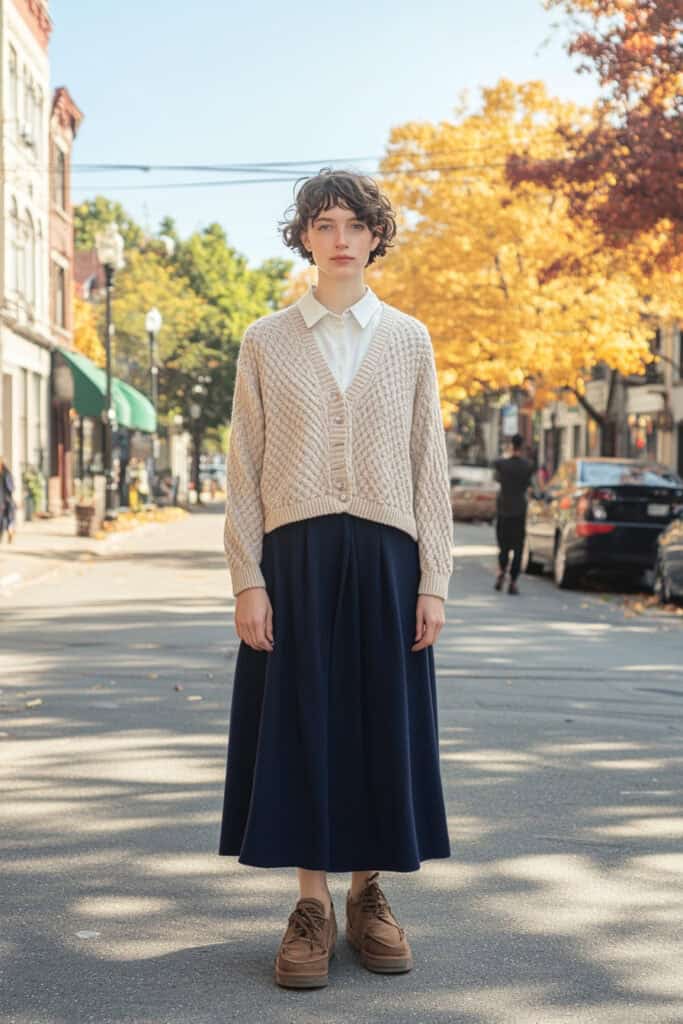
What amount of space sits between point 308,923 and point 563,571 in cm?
1430

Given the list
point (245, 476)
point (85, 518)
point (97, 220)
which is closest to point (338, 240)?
point (245, 476)

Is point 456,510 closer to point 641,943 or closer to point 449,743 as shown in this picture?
point 449,743

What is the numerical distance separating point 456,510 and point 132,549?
52.0 ft

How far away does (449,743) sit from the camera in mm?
7637

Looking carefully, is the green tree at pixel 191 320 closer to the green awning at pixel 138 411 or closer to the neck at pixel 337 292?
the green awning at pixel 138 411

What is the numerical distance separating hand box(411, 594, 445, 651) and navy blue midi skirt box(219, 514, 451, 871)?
0.11 ft

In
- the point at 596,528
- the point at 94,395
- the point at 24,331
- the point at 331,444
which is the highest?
the point at 24,331

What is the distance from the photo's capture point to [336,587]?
13.5ft

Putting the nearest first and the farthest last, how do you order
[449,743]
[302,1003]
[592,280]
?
[302,1003] < [449,743] < [592,280]

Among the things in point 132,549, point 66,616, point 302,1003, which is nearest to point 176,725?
point 302,1003

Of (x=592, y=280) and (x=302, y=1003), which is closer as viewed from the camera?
(x=302, y=1003)

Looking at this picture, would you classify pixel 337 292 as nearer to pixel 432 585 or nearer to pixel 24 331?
pixel 432 585

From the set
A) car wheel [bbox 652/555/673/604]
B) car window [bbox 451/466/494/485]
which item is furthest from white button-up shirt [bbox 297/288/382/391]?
car window [bbox 451/466/494/485]

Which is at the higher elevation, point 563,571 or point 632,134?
point 632,134
